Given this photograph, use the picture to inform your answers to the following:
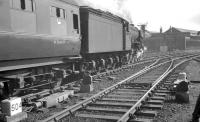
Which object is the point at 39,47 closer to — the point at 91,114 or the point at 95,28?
the point at 91,114

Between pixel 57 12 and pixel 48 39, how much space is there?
1.23 m

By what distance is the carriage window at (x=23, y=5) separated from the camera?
7.79 meters

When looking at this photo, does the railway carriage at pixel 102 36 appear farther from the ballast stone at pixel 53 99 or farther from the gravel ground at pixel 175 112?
the gravel ground at pixel 175 112

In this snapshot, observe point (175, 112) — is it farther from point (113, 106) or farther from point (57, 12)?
point (57, 12)

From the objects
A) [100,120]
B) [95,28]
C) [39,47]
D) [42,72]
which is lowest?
[100,120]

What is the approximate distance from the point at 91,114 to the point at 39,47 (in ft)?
10.4

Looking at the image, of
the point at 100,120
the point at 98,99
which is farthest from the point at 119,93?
the point at 100,120

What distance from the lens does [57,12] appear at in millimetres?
10141

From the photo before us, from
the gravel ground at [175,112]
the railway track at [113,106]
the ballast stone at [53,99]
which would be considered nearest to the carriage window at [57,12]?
the ballast stone at [53,99]

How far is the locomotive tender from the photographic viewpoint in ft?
25.2

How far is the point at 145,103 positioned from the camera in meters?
8.12

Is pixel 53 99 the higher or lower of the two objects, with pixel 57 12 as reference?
lower

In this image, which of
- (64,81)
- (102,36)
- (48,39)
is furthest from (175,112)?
(102,36)

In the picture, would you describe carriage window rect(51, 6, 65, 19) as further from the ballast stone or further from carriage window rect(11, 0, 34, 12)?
the ballast stone
